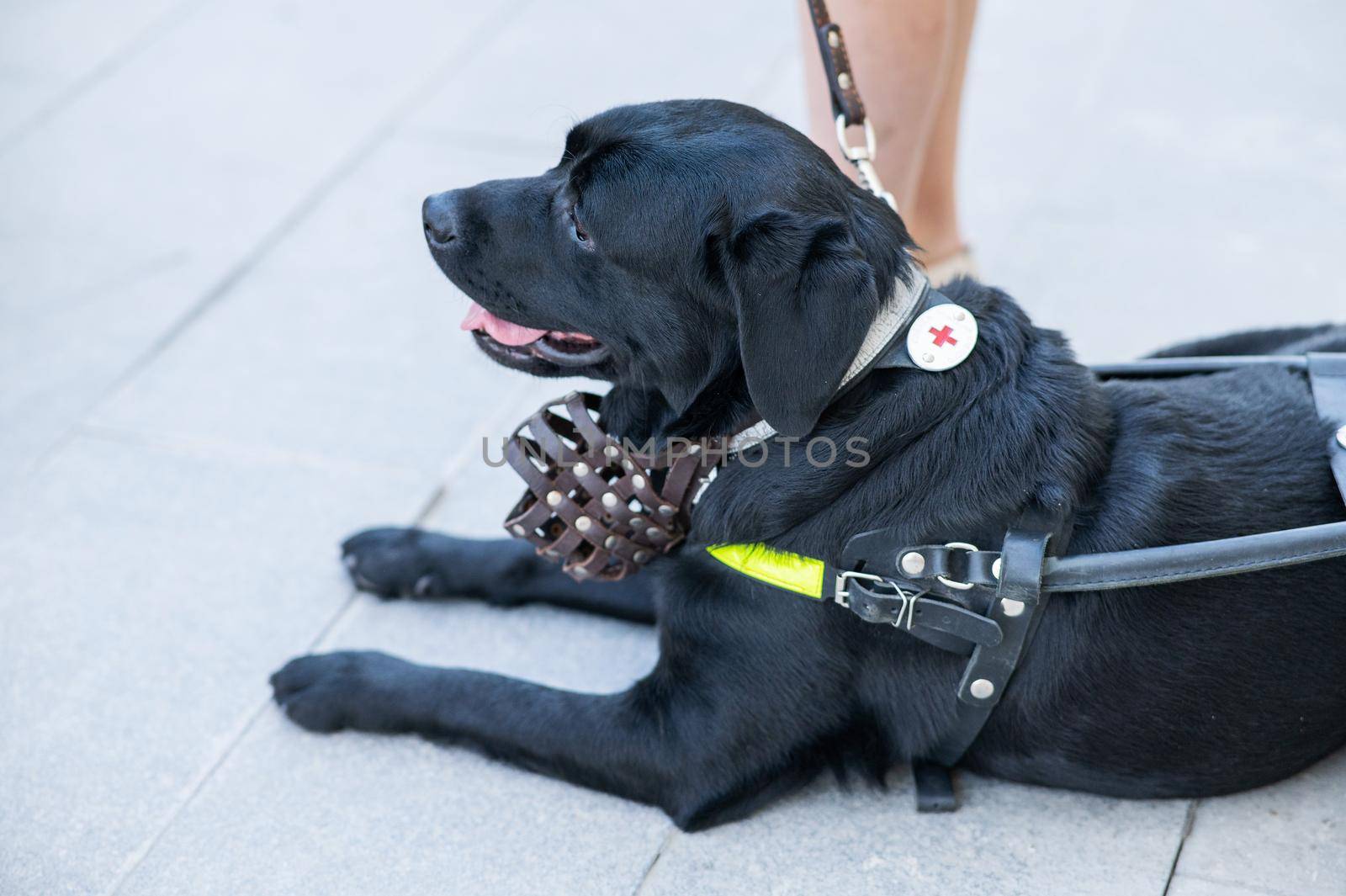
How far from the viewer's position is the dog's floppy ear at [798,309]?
1821 mm

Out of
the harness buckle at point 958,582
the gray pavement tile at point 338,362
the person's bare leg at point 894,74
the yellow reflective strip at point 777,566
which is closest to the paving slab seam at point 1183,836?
the harness buckle at point 958,582

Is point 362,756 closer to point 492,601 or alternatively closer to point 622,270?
point 492,601

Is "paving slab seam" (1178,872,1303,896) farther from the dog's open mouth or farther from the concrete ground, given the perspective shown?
the dog's open mouth

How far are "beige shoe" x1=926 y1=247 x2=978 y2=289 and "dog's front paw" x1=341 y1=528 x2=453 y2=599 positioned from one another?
58.0 inches

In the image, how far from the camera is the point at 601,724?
7.11 feet

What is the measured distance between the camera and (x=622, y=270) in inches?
79.7

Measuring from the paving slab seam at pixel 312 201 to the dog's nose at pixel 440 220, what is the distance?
148 cm

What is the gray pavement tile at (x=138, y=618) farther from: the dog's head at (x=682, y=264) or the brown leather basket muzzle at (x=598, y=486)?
the dog's head at (x=682, y=264)

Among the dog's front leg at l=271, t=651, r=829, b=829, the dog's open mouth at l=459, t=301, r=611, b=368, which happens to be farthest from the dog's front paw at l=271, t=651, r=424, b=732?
the dog's open mouth at l=459, t=301, r=611, b=368

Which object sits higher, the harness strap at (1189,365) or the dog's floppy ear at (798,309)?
the dog's floppy ear at (798,309)

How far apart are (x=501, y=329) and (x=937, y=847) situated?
117 centimetres

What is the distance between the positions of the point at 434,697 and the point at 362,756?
20 cm

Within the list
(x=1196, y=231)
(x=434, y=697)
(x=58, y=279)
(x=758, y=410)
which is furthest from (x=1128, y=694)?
(x=58, y=279)

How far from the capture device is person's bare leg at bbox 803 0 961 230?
110 inches
